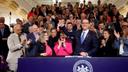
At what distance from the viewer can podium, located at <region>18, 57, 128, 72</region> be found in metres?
7.99

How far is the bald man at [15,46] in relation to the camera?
9.30 meters

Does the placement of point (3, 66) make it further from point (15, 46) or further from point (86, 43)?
point (86, 43)

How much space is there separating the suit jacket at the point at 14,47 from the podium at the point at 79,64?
1.21m

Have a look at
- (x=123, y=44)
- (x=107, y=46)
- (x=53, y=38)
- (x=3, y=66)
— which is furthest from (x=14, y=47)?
(x=123, y=44)

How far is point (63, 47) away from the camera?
9.05 metres

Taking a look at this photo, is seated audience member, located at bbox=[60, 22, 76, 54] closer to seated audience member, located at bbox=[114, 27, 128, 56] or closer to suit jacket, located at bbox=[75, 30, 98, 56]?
suit jacket, located at bbox=[75, 30, 98, 56]

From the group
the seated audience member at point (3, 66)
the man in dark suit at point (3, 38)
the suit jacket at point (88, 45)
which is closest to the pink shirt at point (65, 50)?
the suit jacket at point (88, 45)

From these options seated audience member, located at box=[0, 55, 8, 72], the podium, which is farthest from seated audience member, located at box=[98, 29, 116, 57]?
seated audience member, located at box=[0, 55, 8, 72]

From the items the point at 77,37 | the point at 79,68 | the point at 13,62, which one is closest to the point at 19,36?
the point at 13,62

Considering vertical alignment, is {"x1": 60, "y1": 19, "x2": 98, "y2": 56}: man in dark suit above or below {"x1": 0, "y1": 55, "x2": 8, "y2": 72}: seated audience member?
above

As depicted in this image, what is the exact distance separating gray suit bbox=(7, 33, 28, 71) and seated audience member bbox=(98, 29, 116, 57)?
1.68 metres

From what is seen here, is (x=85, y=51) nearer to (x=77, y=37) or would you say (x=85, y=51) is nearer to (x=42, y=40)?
(x=77, y=37)

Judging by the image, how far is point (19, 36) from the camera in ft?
31.0

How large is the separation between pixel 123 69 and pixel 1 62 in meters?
2.99
